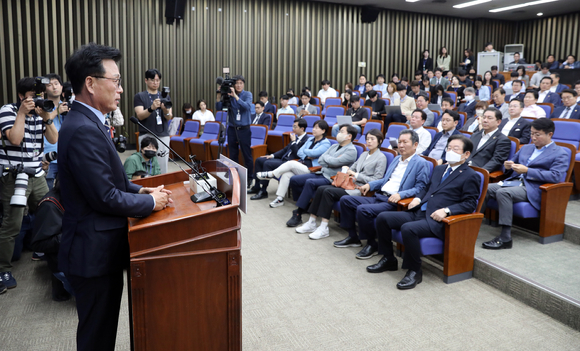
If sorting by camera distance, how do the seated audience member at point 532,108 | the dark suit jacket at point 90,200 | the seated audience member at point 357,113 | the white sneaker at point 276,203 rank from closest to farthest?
the dark suit jacket at point 90,200, the white sneaker at point 276,203, the seated audience member at point 532,108, the seated audience member at point 357,113

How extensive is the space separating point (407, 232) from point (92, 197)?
218 centimetres

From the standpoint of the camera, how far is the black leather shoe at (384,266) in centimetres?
320

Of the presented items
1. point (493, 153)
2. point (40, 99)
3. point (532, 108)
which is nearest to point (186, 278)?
point (40, 99)

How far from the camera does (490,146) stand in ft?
13.2

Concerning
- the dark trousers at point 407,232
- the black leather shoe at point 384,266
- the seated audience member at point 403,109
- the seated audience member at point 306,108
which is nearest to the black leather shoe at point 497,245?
the dark trousers at point 407,232

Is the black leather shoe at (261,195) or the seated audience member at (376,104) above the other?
the seated audience member at (376,104)

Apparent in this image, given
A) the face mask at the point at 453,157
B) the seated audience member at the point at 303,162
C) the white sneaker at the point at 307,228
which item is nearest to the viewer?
the face mask at the point at 453,157

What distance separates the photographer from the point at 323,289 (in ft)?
9.59

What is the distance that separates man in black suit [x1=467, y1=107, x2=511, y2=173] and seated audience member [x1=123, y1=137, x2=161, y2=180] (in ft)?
9.01

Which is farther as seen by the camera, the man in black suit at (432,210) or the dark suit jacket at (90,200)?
the man in black suit at (432,210)

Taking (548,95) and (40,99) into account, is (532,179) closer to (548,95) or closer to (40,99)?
(40,99)

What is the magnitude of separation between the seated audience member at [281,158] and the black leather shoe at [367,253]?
6.45ft

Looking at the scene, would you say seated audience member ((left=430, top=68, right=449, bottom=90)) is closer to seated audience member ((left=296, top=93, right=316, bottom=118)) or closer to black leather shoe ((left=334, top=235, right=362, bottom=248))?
seated audience member ((left=296, top=93, right=316, bottom=118))

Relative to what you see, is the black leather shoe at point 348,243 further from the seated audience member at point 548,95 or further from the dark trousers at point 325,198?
the seated audience member at point 548,95
